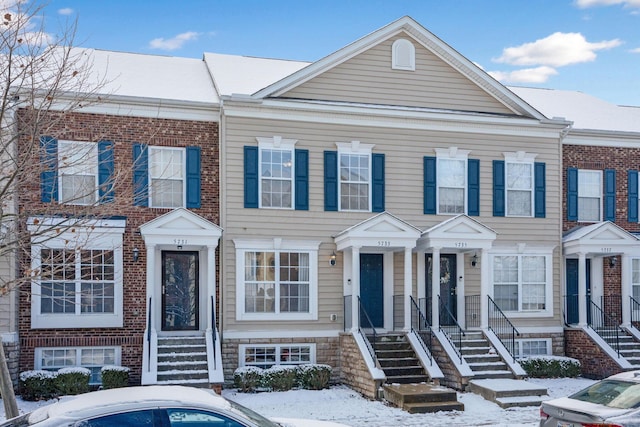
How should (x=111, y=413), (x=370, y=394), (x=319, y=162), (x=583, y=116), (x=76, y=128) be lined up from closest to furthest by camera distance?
(x=111, y=413)
(x=370, y=394)
(x=76, y=128)
(x=319, y=162)
(x=583, y=116)

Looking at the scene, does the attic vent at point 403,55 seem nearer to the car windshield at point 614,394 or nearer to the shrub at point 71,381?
the shrub at point 71,381

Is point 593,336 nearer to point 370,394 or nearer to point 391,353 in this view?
point 391,353

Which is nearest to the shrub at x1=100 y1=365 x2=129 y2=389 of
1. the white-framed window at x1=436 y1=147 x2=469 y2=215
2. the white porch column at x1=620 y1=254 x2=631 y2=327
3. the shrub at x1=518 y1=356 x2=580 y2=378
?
the white-framed window at x1=436 y1=147 x2=469 y2=215

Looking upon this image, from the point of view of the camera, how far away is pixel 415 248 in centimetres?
1841

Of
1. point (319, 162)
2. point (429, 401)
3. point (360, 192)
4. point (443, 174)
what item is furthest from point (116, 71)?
point (429, 401)

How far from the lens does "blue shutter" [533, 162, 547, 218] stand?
1936cm

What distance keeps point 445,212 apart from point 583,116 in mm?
6352

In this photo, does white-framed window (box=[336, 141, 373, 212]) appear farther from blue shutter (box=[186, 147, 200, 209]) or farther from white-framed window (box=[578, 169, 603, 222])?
white-framed window (box=[578, 169, 603, 222])

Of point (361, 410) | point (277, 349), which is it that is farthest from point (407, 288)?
point (361, 410)

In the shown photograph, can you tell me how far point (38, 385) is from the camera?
15.1 metres

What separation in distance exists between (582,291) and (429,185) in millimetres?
5149

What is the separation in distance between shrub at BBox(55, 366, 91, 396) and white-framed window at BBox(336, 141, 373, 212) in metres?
7.26

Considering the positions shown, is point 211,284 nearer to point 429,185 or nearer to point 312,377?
point 312,377

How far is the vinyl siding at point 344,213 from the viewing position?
56.3 feet
